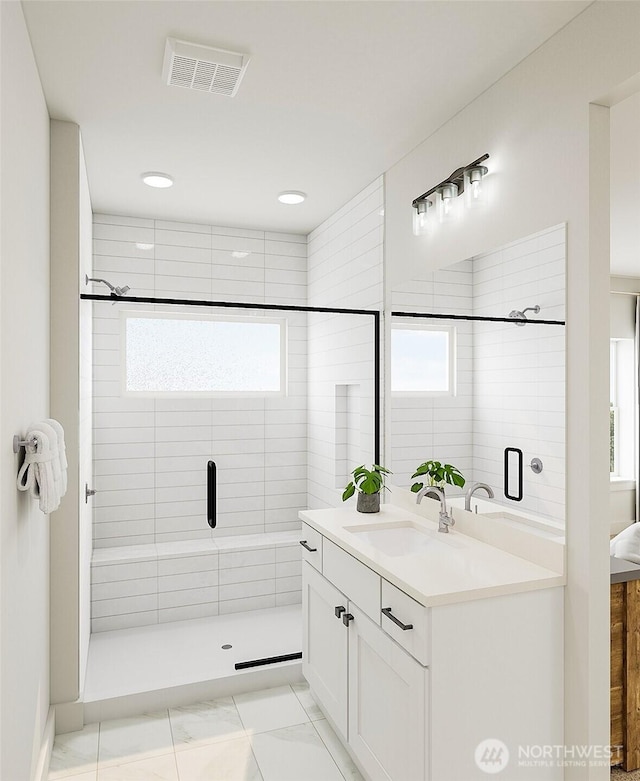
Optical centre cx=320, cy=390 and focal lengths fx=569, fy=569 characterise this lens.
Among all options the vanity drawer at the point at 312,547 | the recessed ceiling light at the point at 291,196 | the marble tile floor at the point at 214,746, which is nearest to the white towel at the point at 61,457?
the vanity drawer at the point at 312,547

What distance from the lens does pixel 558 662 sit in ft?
5.91

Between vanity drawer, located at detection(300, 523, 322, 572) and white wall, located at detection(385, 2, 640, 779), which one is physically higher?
white wall, located at detection(385, 2, 640, 779)

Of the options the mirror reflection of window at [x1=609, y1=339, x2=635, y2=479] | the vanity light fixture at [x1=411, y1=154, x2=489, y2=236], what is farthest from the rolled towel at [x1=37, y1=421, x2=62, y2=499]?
the mirror reflection of window at [x1=609, y1=339, x2=635, y2=479]

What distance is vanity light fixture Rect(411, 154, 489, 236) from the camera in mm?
2199

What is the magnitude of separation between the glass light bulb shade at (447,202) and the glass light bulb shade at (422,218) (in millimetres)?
85

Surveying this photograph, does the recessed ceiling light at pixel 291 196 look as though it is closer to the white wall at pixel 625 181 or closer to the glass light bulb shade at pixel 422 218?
the glass light bulb shade at pixel 422 218

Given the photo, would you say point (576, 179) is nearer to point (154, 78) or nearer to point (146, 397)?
point (154, 78)

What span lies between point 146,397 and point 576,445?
285cm

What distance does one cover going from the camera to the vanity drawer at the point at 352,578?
197 cm

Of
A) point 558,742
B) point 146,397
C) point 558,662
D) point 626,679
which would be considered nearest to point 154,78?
point 146,397

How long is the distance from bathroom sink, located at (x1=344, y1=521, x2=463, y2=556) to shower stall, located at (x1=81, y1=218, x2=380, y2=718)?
619mm

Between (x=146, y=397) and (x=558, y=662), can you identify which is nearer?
(x=558, y=662)

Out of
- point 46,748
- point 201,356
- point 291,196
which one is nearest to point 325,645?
point 46,748

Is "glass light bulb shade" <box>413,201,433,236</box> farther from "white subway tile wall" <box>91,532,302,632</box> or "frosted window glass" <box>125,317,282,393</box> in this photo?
"white subway tile wall" <box>91,532,302,632</box>
